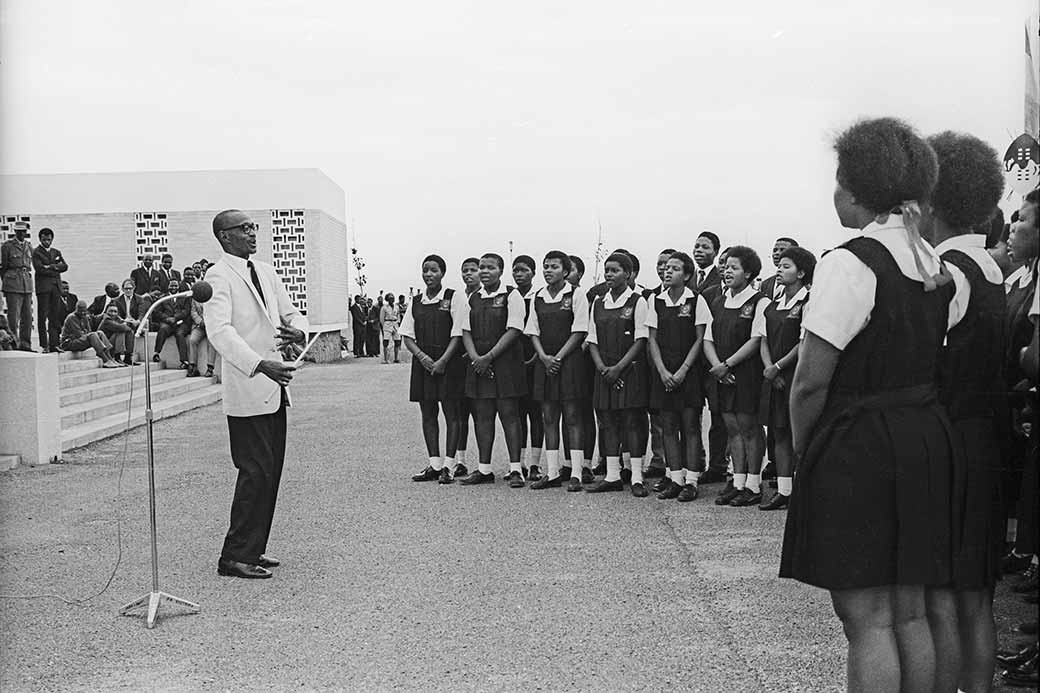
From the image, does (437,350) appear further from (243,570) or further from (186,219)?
(186,219)

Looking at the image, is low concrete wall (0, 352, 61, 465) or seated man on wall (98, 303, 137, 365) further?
seated man on wall (98, 303, 137, 365)

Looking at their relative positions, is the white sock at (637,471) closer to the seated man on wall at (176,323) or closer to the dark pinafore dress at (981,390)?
the dark pinafore dress at (981,390)

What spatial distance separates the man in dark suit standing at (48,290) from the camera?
16094mm

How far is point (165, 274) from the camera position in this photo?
19422mm

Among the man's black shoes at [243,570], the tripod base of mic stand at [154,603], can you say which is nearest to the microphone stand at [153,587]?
the tripod base of mic stand at [154,603]

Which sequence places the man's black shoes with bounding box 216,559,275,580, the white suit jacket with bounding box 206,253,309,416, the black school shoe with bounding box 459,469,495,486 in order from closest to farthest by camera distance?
the white suit jacket with bounding box 206,253,309,416 → the man's black shoes with bounding box 216,559,275,580 → the black school shoe with bounding box 459,469,495,486

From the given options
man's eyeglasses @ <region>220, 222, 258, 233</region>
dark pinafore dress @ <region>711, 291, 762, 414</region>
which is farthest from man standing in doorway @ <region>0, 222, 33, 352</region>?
dark pinafore dress @ <region>711, 291, 762, 414</region>

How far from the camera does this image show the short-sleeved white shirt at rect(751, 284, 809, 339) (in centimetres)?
757

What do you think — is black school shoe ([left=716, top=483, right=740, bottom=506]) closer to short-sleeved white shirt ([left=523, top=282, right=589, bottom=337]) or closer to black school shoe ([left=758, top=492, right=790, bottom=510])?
black school shoe ([left=758, top=492, right=790, bottom=510])

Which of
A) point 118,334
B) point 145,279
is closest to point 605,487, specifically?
point 118,334

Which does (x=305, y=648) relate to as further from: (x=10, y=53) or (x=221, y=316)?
(x=10, y=53)

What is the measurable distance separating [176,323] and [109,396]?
4555 mm

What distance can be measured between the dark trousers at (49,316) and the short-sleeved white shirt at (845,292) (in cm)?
1510

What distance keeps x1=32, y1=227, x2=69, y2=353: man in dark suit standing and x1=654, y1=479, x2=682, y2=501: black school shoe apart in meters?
11.1
